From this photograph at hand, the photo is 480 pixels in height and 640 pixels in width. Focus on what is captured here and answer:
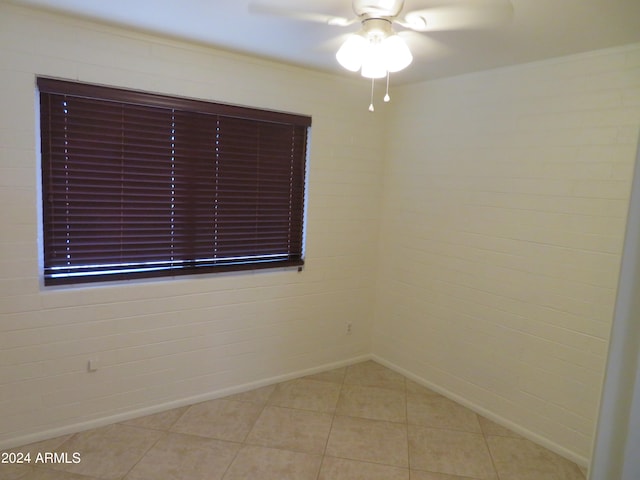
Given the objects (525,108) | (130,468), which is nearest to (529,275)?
(525,108)

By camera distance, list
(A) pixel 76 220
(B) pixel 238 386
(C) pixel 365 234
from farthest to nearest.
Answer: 1. (C) pixel 365 234
2. (B) pixel 238 386
3. (A) pixel 76 220

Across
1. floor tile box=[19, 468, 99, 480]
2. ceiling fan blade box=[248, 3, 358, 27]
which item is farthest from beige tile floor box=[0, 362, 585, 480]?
ceiling fan blade box=[248, 3, 358, 27]

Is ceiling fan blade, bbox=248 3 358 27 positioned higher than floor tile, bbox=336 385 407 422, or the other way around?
ceiling fan blade, bbox=248 3 358 27

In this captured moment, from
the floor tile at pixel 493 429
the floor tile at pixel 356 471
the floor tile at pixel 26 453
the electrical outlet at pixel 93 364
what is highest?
the electrical outlet at pixel 93 364

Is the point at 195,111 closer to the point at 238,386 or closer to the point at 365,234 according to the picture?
the point at 365,234

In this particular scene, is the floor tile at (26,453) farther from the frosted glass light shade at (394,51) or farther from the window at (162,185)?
the frosted glass light shade at (394,51)

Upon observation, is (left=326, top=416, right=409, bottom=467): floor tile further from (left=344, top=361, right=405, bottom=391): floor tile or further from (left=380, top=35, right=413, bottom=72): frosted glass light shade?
(left=380, top=35, right=413, bottom=72): frosted glass light shade

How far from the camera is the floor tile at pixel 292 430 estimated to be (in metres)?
2.71

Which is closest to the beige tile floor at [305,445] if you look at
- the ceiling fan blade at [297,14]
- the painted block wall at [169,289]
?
the painted block wall at [169,289]

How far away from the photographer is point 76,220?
2582mm

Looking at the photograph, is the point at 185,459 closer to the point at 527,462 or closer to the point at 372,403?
the point at 372,403

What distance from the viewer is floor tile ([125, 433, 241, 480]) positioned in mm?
2379

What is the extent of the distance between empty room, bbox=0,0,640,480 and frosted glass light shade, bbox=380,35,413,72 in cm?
1

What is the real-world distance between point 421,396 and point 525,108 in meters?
2.26
